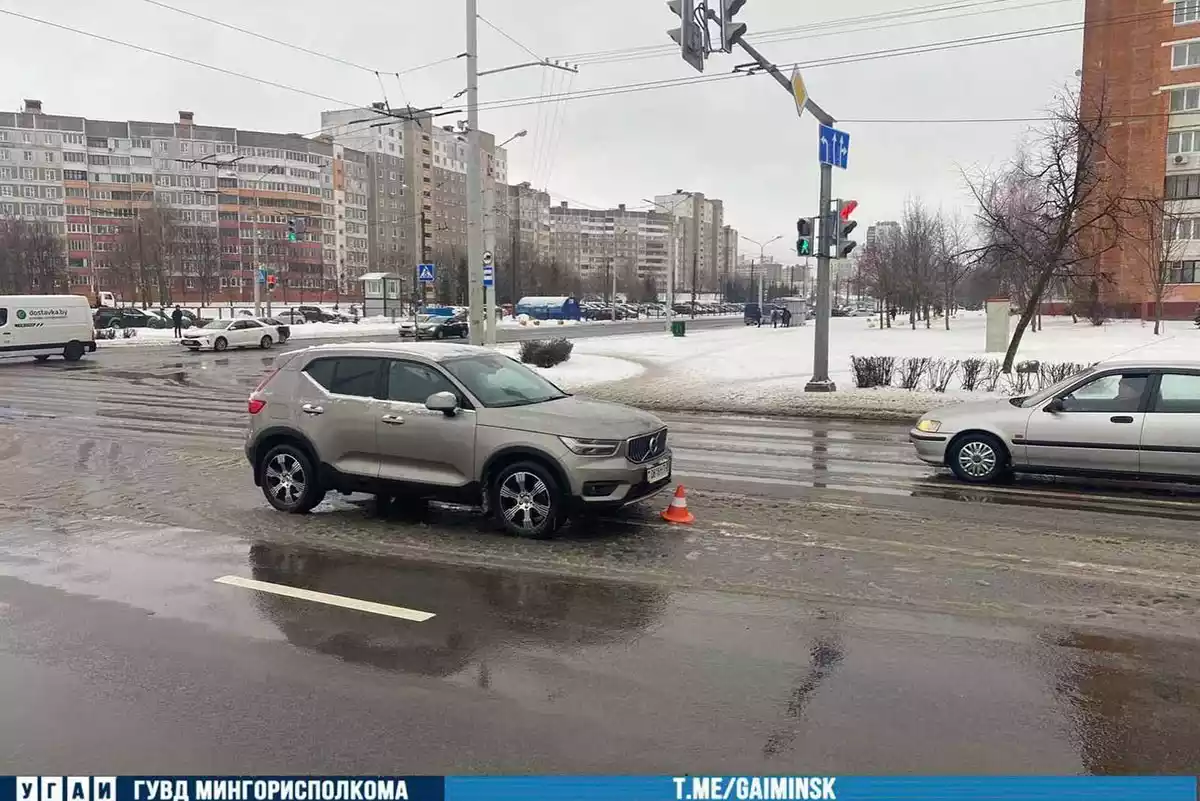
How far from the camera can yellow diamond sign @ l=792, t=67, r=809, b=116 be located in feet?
51.0

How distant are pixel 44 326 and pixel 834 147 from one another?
2741 cm

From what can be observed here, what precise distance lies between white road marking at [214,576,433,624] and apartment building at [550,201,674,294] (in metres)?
162

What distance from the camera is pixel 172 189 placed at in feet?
380

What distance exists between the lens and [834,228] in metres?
17.7

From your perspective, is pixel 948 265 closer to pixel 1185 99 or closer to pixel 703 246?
pixel 1185 99

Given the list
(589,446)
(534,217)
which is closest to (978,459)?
(589,446)

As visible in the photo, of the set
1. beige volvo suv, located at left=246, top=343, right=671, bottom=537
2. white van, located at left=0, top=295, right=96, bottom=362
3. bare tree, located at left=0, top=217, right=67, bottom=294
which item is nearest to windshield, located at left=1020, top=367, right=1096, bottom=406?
beige volvo suv, located at left=246, top=343, right=671, bottom=537

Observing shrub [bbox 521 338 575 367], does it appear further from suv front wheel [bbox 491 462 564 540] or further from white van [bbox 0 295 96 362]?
suv front wheel [bbox 491 462 564 540]

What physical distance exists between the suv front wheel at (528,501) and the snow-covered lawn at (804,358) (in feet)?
26.2

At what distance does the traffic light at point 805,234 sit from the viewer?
693 inches

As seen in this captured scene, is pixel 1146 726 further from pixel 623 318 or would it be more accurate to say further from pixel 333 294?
pixel 333 294

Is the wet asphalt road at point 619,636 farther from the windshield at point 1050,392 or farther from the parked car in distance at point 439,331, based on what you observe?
the parked car in distance at point 439,331

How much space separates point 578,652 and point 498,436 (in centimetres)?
274

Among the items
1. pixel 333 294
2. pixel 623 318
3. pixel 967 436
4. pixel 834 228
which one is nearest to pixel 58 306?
pixel 834 228
